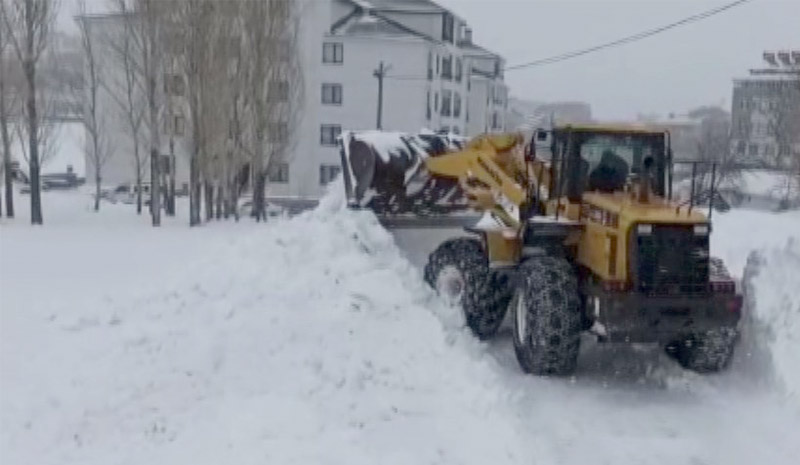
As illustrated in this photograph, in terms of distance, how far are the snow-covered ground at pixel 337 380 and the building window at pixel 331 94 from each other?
125ft

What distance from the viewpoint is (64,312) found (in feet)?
34.0

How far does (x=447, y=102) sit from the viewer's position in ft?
178

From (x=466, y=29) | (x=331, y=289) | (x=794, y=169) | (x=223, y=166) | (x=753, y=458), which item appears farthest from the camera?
(x=466, y=29)

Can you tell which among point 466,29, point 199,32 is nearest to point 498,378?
point 199,32

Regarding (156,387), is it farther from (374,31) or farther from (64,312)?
(374,31)

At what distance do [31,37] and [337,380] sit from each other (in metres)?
24.1

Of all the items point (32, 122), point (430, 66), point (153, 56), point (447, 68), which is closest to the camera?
point (32, 122)

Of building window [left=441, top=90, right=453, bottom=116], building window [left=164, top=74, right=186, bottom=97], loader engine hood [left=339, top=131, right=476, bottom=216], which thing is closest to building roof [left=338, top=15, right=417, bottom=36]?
building window [left=441, top=90, right=453, bottom=116]

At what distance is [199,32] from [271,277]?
840 inches

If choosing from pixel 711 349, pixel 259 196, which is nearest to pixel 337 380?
pixel 711 349

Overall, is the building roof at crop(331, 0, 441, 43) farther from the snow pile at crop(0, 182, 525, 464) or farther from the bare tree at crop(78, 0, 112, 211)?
the snow pile at crop(0, 182, 525, 464)

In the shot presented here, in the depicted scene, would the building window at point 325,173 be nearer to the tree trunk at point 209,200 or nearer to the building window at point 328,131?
the building window at point 328,131

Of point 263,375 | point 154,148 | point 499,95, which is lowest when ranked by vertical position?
point 263,375

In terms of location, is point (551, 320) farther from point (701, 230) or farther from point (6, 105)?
point (6, 105)
